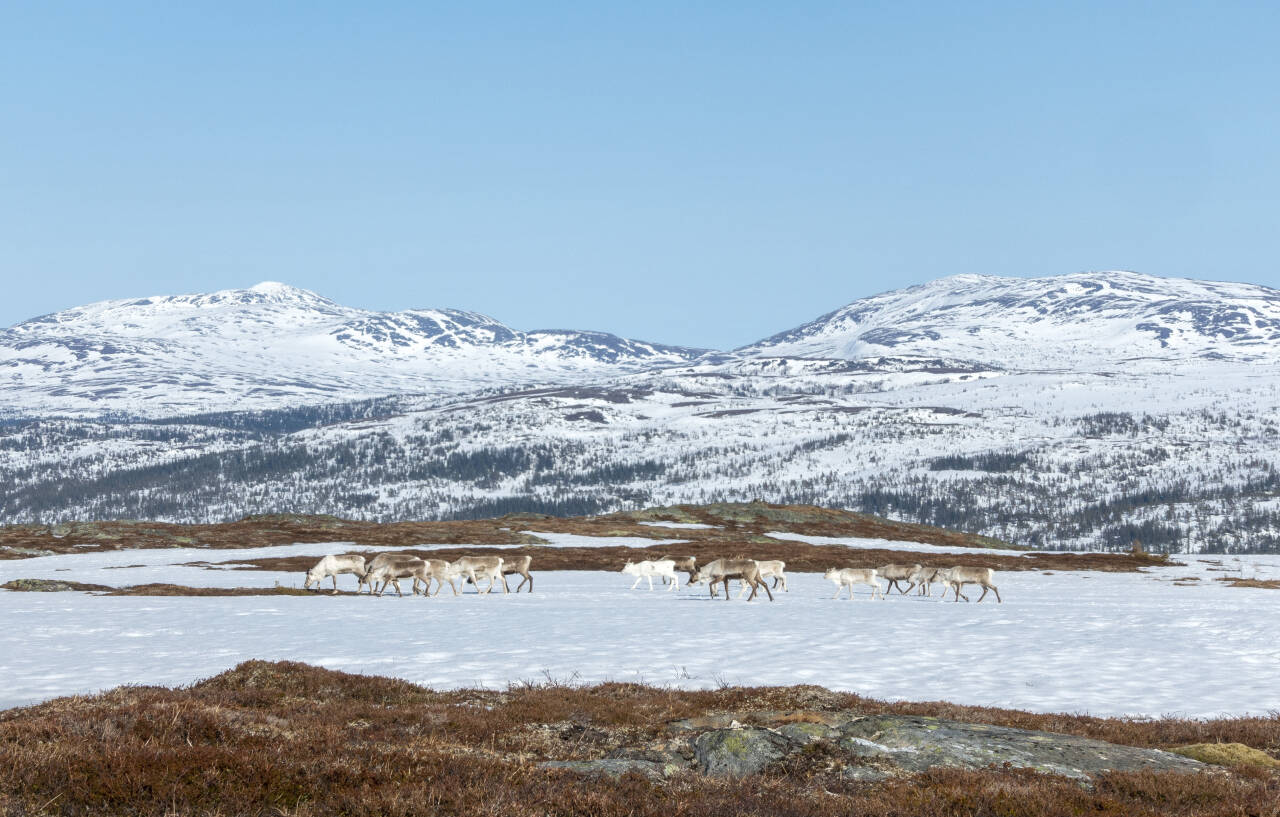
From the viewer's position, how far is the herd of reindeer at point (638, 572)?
39.9 meters

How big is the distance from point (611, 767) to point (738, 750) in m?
1.70

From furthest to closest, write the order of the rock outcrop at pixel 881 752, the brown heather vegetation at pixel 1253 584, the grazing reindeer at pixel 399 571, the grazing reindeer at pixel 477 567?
the brown heather vegetation at pixel 1253 584, the grazing reindeer at pixel 477 567, the grazing reindeer at pixel 399 571, the rock outcrop at pixel 881 752

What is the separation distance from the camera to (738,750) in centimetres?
1108

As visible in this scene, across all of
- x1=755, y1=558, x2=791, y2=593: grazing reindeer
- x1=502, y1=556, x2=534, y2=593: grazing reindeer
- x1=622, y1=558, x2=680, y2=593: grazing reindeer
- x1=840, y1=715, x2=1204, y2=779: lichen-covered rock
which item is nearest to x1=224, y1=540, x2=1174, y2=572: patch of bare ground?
x1=622, y1=558, x2=680, y2=593: grazing reindeer

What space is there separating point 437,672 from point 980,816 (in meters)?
14.4

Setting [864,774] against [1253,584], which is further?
[1253,584]

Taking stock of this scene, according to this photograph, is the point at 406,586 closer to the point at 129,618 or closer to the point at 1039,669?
the point at 129,618

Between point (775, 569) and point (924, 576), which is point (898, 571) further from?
point (775, 569)

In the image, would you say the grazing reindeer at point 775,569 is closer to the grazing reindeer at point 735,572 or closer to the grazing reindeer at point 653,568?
the grazing reindeer at point 653,568

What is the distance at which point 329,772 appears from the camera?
30.2 feet

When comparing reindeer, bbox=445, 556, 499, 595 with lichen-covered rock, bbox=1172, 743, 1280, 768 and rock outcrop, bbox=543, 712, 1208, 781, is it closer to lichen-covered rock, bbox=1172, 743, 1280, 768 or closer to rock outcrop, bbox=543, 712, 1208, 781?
rock outcrop, bbox=543, 712, 1208, 781

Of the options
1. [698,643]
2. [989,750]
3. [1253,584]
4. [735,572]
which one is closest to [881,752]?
[989,750]

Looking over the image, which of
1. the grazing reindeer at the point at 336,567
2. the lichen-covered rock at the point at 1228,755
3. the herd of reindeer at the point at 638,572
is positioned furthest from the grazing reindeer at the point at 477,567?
the lichen-covered rock at the point at 1228,755

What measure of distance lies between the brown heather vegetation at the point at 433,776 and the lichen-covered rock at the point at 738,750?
0.99 feet
